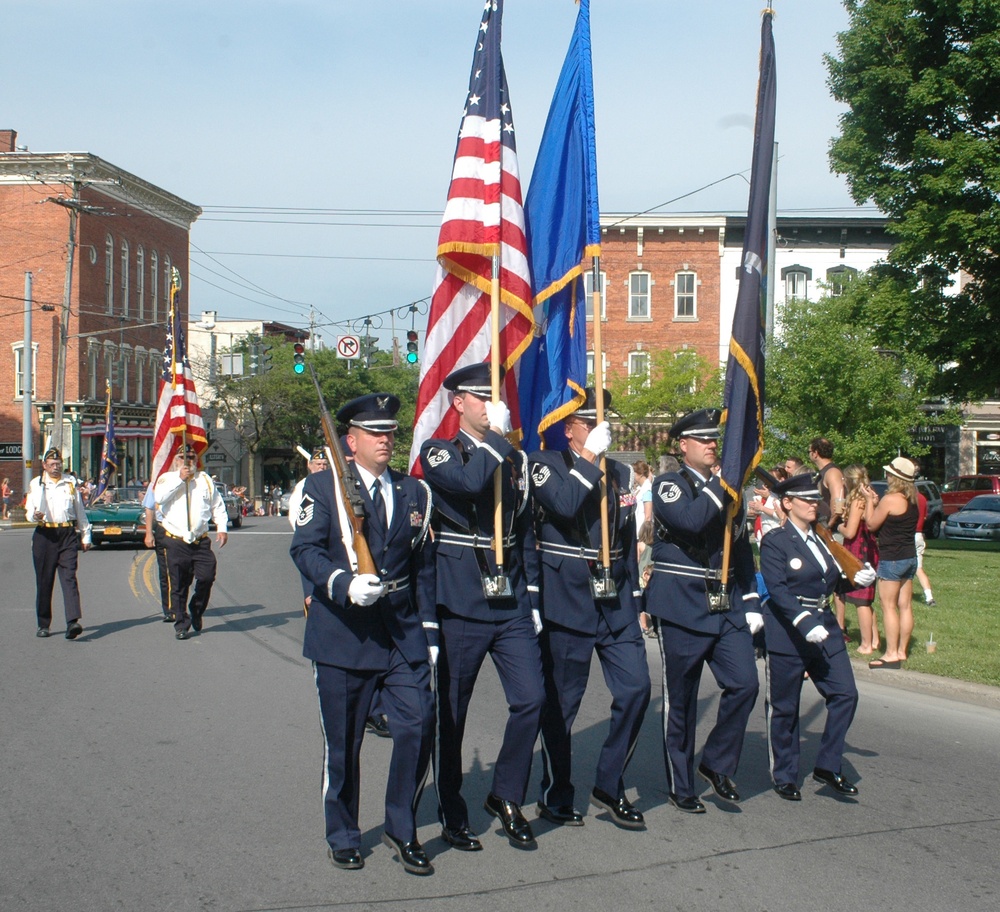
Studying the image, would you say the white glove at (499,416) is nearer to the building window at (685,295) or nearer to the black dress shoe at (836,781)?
the black dress shoe at (836,781)

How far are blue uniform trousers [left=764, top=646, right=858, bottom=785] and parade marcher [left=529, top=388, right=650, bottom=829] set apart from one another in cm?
93

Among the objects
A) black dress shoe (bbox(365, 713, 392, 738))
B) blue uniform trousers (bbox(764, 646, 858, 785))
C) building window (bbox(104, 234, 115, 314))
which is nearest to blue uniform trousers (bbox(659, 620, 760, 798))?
blue uniform trousers (bbox(764, 646, 858, 785))

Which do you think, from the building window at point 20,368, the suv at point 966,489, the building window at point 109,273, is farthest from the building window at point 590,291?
the building window at point 20,368

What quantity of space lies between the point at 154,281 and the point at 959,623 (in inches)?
2064

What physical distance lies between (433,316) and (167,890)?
3.20m

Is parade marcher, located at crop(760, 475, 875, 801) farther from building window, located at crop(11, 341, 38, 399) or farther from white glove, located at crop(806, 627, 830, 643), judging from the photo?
building window, located at crop(11, 341, 38, 399)

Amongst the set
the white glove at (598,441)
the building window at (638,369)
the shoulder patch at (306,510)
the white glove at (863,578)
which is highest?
the building window at (638,369)

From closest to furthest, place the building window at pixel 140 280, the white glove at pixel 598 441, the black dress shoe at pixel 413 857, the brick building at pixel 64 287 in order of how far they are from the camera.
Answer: the black dress shoe at pixel 413 857
the white glove at pixel 598 441
the brick building at pixel 64 287
the building window at pixel 140 280

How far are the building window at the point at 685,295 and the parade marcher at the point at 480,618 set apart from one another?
43.0 metres

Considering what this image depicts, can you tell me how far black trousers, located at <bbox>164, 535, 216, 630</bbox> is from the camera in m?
13.0

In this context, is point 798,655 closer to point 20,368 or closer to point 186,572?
point 186,572

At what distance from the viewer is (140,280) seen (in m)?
58.1

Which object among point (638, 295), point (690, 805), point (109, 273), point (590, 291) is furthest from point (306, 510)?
point (109, 273)

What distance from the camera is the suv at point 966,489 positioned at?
38.9 m
